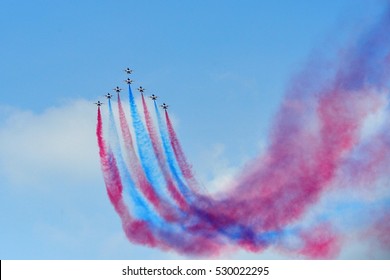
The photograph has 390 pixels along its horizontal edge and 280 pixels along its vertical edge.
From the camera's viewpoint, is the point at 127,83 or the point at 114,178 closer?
the point at 114,178

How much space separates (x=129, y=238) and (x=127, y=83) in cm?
1524

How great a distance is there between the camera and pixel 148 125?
67.9 m

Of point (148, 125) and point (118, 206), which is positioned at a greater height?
point (148, 125)

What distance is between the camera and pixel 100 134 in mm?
68000

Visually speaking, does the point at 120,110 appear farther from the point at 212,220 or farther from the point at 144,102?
the point at 212,220

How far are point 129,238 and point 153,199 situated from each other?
442cm
